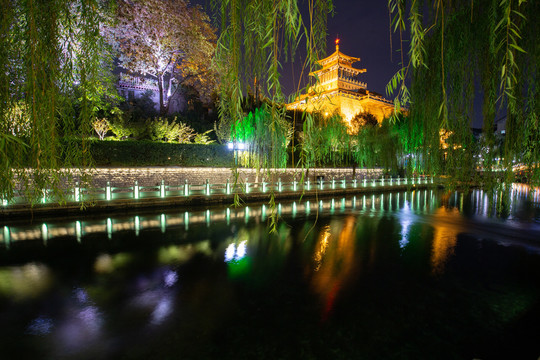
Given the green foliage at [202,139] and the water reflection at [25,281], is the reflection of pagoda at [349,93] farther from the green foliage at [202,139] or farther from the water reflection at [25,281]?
the water reflection at [25,281]

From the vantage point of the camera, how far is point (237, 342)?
343cm

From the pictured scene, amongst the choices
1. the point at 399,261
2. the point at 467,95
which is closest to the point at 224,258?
the point at 399,261

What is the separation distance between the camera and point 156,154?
17312 mm

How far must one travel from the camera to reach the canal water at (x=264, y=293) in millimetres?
3363

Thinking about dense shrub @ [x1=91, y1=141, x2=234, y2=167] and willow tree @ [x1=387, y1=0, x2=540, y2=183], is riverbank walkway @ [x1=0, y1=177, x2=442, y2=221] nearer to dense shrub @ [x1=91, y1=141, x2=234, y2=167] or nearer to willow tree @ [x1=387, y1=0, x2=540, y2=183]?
dense shrub @ [x1=91, y1=141, x2=234, y2=167]

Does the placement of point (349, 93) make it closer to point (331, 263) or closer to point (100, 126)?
point (100, 126)

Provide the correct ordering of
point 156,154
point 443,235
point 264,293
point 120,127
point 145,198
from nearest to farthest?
point 264,293
point 443,235
point 145,198
point 120,127
point 156,154

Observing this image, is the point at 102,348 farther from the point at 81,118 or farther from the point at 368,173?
the point at 368,173

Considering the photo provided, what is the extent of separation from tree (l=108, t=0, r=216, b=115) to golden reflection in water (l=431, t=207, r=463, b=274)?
14.7m

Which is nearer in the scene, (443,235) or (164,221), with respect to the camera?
(443,235)

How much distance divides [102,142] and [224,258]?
13.0m

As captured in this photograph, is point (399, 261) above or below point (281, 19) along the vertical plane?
below

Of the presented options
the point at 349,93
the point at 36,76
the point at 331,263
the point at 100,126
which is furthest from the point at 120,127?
the point at 349,93

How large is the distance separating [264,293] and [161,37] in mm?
19310
